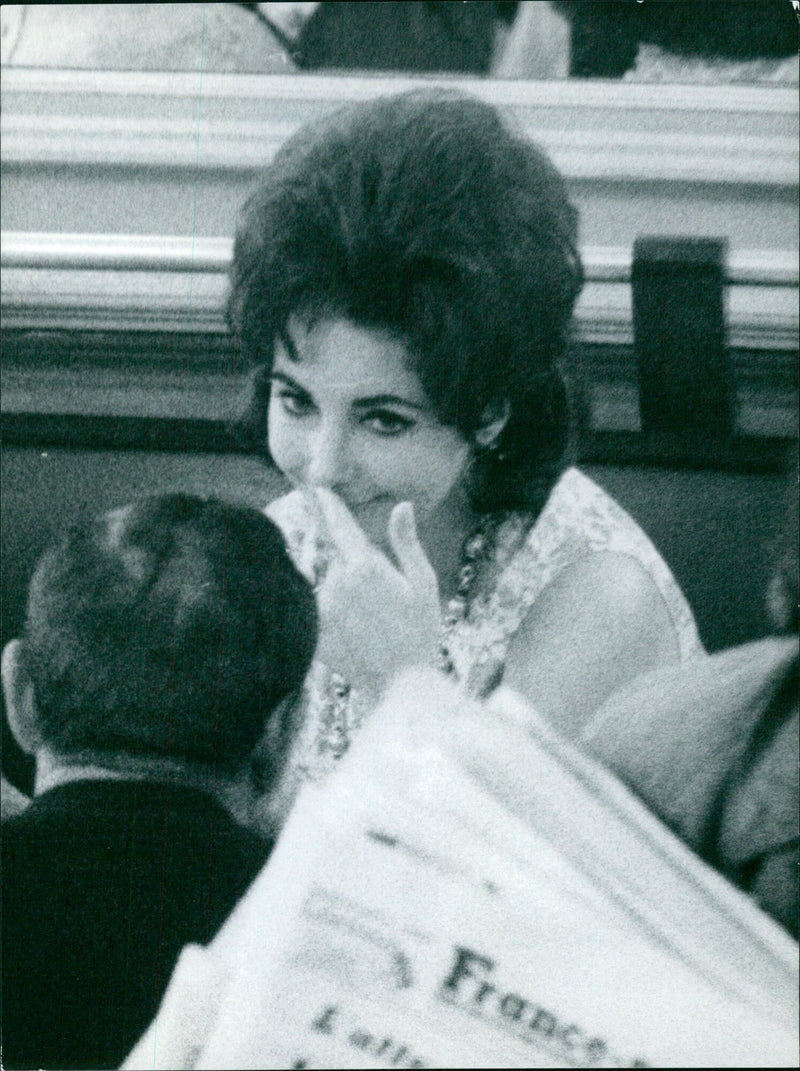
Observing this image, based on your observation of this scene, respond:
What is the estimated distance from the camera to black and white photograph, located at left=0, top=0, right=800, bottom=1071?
2.79 feet

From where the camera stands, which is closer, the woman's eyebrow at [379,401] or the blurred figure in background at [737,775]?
the blurred figure in background at [737,775]

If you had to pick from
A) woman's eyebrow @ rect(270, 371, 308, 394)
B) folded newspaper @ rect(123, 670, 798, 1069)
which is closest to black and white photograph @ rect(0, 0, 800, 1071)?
woman's eyebrow @ rect(270, 371, 308, 394)

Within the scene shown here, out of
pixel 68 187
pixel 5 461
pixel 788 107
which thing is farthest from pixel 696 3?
pixel 5 461

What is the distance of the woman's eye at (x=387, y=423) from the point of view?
0.86 meters

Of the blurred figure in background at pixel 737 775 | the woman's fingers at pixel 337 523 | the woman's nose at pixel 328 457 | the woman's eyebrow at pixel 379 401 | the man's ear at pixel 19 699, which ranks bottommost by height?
the man's ear at pixel 19 699

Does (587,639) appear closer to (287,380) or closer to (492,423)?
(492,423)

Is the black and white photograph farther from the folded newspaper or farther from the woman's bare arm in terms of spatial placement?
the folded newspaper

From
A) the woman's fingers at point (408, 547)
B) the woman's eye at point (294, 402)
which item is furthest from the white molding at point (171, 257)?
the woman's fingers at point (408, 547)

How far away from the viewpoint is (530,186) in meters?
0.86

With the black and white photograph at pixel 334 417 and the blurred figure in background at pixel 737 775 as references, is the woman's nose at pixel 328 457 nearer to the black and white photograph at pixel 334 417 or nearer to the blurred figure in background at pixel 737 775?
the black and white photograph at pixel 334 417

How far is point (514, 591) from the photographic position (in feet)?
2.87

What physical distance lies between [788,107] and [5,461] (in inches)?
23.9

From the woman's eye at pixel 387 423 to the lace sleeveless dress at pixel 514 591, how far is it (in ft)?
0.31

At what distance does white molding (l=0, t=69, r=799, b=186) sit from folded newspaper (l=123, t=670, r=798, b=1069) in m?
0.41
